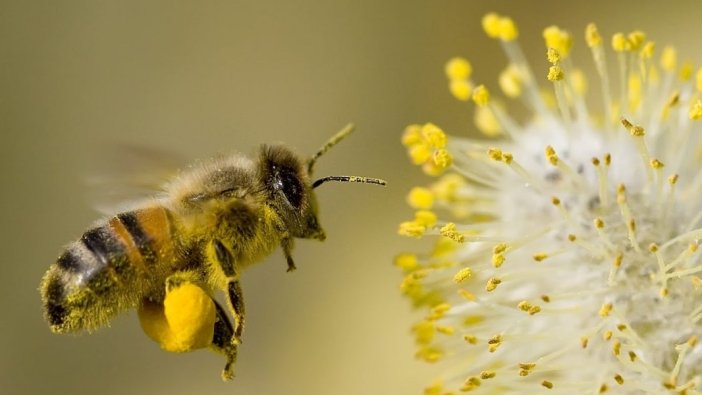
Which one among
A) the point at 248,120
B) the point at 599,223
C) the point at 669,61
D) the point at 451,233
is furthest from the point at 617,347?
the point at 248,120

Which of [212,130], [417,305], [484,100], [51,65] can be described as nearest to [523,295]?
[417,305]

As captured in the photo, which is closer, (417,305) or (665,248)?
(665,248)

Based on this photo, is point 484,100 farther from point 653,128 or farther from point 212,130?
point 212,130

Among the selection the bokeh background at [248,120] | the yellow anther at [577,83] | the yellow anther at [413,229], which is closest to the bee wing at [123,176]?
the yellow anther at [413,229]

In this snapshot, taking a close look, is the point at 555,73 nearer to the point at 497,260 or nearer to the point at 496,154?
the point at 496,154

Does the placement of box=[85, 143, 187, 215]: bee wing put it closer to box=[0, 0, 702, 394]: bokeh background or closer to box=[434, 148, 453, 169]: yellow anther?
box=[434, 148, 453, 169]: yellow anther

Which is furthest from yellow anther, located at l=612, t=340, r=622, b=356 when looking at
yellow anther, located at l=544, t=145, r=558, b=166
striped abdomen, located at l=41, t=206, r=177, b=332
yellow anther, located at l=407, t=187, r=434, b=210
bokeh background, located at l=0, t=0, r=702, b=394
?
bokeh background, located at l=0, t=0, r=702, b=394
